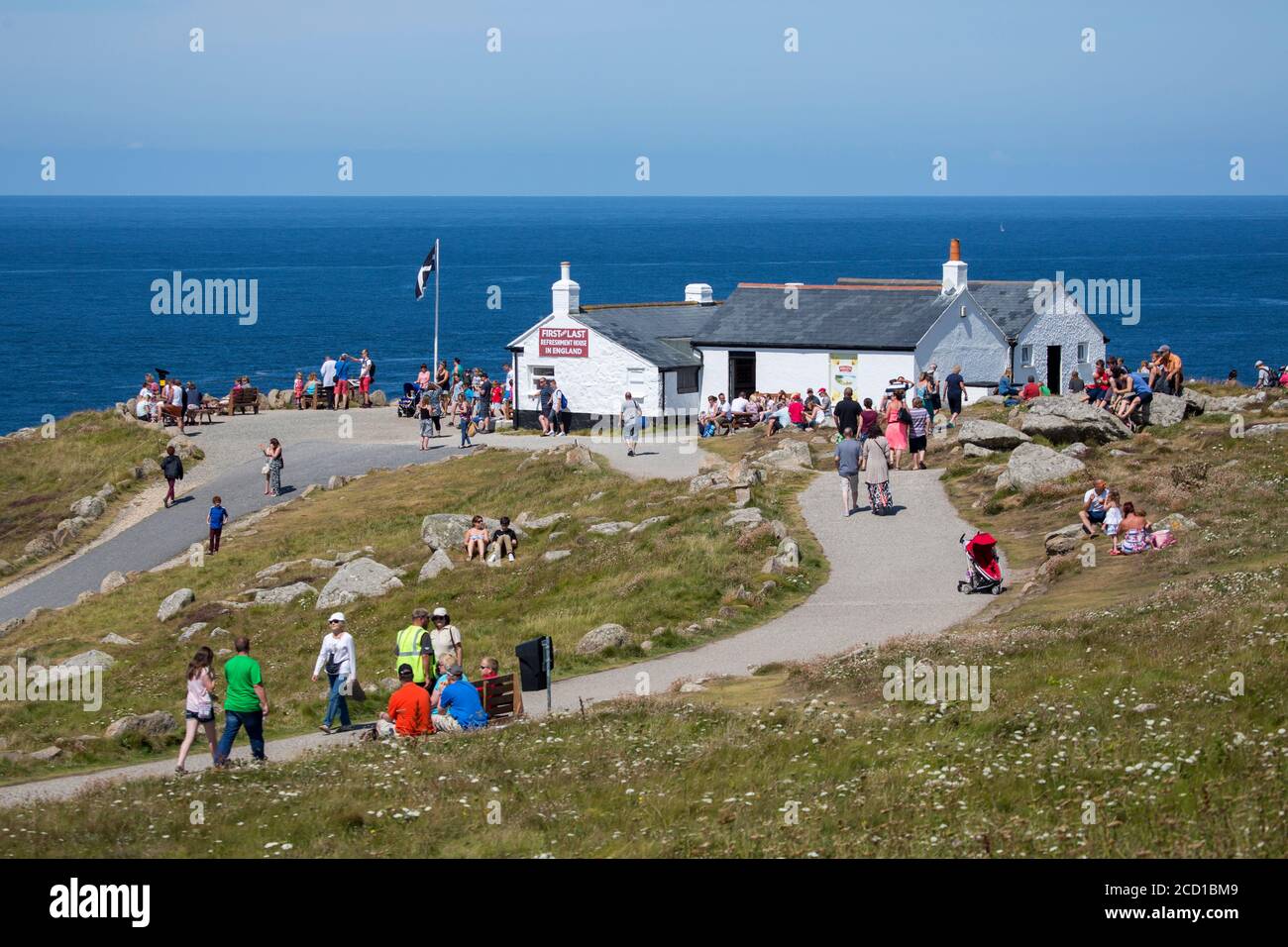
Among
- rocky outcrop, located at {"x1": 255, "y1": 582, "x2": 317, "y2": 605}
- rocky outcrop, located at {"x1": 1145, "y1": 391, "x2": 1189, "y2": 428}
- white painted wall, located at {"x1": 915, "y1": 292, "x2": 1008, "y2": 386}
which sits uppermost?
white painted wall, located at {"x1": 915, "y1": 292, "x2": 1008, "y2": 386}

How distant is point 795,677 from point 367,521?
19.2m

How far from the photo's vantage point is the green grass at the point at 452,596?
23297 mm

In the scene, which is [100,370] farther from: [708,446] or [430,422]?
[708,446]

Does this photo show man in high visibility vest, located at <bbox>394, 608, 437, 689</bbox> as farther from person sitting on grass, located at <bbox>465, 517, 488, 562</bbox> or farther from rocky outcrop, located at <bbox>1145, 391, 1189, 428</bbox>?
rocky outcrop, located at <bbox>1145, 391, 1189, 428</bbox>

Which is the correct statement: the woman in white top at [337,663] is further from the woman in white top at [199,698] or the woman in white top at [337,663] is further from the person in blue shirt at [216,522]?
the person in blue shirt at [216,522]

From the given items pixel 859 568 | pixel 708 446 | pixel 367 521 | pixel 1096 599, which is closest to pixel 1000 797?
pixel 1096 599

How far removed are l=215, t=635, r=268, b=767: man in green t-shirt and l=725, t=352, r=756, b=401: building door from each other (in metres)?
30.9

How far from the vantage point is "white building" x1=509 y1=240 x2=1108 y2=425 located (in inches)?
1779

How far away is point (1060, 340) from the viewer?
48.0 metres
